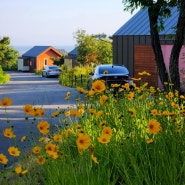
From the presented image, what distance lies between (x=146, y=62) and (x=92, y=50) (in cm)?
2907

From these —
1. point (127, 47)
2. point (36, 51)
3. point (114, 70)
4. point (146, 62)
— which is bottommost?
point (114, 70)

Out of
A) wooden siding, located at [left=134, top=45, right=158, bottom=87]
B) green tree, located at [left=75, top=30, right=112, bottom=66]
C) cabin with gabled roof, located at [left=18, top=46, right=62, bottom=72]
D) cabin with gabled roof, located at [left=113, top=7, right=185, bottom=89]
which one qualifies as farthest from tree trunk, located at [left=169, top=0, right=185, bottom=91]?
cabin with gabled roof, located at [left=18, top=46, right=62, bottom=72]

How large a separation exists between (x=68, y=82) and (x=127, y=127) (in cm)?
3261

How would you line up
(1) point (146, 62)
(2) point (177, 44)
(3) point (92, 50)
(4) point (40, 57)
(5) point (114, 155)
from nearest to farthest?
(5) point (114, 155), (2) point (177, 44), (1) point (146, 62), (3) point (92, 50), (4) point (40, 57)

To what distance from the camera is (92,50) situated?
59688mm

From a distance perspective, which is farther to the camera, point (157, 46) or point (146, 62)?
point (146, 62)

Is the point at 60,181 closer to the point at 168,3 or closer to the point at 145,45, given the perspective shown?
the point at 168,3

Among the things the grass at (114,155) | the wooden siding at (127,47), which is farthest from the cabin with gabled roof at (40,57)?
the grass at (114,155)

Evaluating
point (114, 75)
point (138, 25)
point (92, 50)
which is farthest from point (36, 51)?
point (114, 75)

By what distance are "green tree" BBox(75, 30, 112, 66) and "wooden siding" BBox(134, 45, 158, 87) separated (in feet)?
82.7

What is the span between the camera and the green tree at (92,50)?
193 ft

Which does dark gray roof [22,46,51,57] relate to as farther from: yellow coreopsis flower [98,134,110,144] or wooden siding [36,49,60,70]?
yellow coreopsis flower [98,134,110,144]

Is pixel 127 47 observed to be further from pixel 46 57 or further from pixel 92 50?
pixel 46 57

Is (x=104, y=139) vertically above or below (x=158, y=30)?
below
